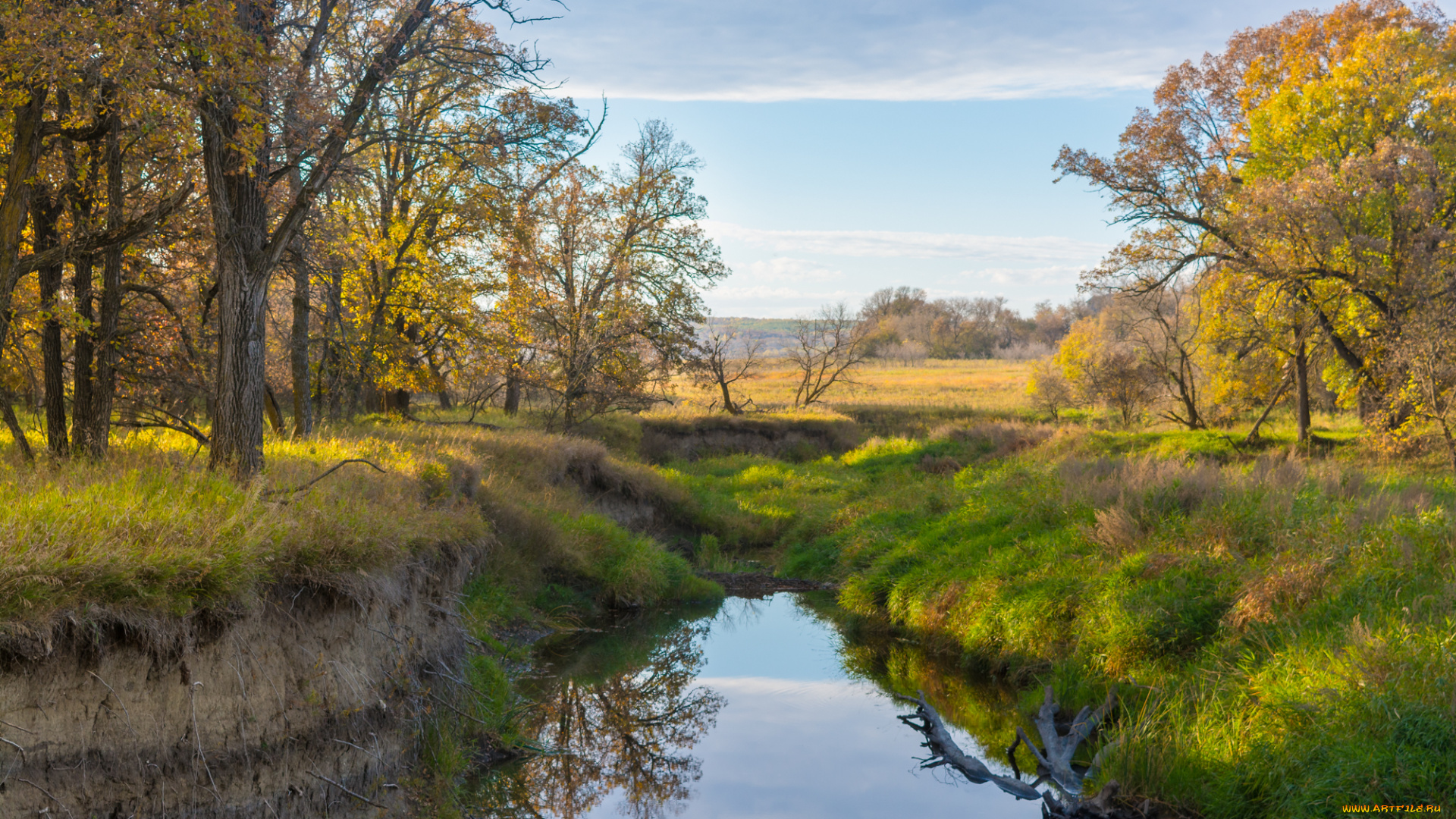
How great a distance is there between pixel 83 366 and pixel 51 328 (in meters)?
0.53

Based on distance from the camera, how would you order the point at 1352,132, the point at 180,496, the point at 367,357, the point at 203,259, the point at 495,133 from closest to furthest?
the point at 180,496
the point at 495,133
the point at 203,259
the point at 367,357
the point at 1352,132

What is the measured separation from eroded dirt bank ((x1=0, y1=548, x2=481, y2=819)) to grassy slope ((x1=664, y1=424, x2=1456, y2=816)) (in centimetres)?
657

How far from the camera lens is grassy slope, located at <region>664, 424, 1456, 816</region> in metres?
6.75

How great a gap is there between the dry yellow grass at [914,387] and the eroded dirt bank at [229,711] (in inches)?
1132

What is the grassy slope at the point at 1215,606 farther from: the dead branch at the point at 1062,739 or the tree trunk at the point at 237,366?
the tree trunk at the point at 237,366

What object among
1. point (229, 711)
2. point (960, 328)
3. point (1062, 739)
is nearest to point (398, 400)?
point (229, 711)

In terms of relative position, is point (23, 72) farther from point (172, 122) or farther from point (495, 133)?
point (495, 133)

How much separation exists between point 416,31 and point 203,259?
4099 mm

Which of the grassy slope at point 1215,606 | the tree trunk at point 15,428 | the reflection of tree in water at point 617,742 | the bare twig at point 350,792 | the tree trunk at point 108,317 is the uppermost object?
the tree trunk at point 108,317

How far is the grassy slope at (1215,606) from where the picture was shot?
6.75 meters

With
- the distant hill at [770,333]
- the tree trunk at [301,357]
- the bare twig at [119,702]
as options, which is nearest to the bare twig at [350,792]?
the bare twig at [119,702]

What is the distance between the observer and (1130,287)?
25.8 m

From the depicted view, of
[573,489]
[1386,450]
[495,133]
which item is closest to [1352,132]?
[1386,450]

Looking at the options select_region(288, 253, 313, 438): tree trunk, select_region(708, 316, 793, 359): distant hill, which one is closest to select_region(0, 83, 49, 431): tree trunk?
select_region(288, 253, 313, 438): tree trunk
